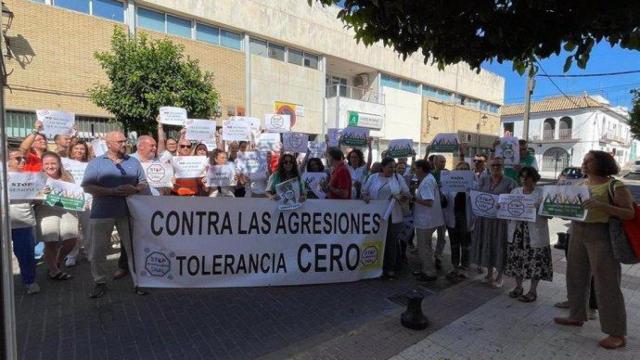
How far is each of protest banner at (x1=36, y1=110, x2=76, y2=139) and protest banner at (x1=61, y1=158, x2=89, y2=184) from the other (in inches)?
57.9

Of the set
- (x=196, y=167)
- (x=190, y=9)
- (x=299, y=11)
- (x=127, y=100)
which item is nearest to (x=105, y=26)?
(x=190, y=9)

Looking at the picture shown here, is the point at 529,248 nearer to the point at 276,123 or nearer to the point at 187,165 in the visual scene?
the point at 187,165

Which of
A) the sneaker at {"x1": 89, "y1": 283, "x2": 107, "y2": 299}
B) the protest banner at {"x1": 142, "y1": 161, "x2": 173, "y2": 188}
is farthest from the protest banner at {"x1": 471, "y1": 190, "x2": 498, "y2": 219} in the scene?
the sneaker at {"x1": 89, "y1": 283, "x2": 107, "y2": 299}

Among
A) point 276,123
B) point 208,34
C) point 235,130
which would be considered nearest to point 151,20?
point 208,34

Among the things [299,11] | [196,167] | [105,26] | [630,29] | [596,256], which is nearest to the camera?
[630,29]

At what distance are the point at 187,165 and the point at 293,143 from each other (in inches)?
107

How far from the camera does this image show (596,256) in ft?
12.1

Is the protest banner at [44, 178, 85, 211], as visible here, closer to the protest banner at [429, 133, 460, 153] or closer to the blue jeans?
the blue jeans

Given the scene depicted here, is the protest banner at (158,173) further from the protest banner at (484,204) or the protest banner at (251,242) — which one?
the protest banner at (484,204)

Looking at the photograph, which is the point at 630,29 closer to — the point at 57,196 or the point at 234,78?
the point at 57,196

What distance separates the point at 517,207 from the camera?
4820 mm

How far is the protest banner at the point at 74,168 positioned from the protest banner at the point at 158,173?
0.94 meters

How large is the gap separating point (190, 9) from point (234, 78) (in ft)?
12.1

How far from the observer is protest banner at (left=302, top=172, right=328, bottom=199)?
6.22m
